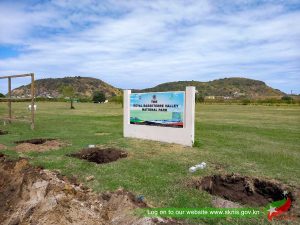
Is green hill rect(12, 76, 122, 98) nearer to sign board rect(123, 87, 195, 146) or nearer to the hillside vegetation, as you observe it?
the hillside vegetation

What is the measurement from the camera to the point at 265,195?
746cm

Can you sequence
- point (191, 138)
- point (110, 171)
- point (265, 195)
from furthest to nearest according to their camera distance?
1. point (191, 138)
2. point (110, 171)
3. point (265, 195)

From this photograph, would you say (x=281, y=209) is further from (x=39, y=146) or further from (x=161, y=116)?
(x=39, y=146)

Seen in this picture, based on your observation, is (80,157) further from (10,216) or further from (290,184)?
(290,184)

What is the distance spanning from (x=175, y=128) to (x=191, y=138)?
0.83 metres

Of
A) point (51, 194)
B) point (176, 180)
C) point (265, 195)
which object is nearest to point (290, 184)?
point (265, 195)

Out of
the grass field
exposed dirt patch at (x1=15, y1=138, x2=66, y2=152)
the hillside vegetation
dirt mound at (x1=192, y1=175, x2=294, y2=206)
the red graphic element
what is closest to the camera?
the red graphic element

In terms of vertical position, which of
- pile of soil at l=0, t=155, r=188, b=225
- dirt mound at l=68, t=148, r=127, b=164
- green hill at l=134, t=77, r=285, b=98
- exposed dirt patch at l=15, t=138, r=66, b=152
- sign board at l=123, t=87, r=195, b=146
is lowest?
pile of soil at l=0, t=155, r=188, b=225

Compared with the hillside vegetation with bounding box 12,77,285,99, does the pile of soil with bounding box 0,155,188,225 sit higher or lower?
lower

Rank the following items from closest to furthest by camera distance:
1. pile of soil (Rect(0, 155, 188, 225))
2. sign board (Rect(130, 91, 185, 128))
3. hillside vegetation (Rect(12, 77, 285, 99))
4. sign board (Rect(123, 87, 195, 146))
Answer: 1. pile of soil (Rect(0, 155, 188, 225))
2. sign board (Rect(123, 87, 195, 146))
3. sign board (Rect(130, 91, 185, 128))
4. hillside vegetation (Rect(12, 77, 285, 99))

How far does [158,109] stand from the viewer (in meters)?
13.6

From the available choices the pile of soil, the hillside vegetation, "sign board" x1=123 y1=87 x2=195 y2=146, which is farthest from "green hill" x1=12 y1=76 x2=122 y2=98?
the pile of soil

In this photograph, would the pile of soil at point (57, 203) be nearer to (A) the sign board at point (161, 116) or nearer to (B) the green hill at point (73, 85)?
(A) the sign board at point (161, 116)

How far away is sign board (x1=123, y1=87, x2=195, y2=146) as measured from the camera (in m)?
12.5
